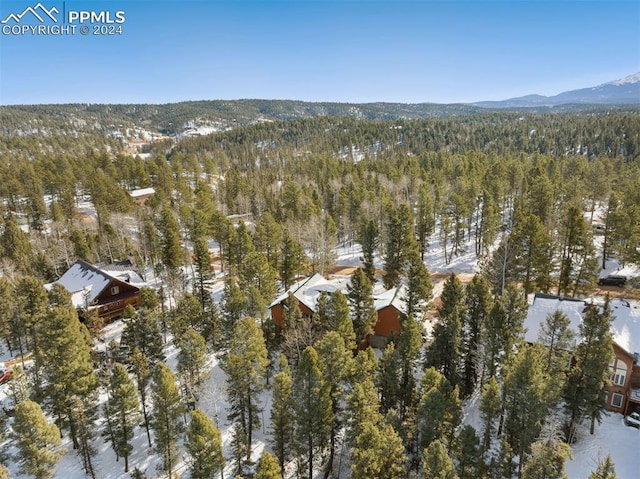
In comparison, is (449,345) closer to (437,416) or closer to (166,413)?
(437,416)

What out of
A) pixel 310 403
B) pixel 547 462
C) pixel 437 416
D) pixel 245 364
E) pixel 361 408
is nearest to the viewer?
pixel 547 462

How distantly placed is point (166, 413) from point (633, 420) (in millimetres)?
33646

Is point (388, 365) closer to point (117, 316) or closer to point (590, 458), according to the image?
point (590, 458)

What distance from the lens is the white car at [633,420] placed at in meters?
27.8

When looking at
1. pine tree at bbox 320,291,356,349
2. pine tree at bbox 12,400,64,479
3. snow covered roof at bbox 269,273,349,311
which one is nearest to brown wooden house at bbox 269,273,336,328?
snow covered roof at bbox 269,273,349,311

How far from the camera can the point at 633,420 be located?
28.0 m

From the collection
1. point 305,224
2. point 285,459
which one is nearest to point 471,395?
point 285,459

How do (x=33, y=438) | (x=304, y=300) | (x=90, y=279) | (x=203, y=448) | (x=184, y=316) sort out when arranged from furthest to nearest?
1. (x=90, y=279)
2. (x=304, y=300)
3. (x=184, y=316)
4. (x=33, y=438)
5. (x=203, y=448)

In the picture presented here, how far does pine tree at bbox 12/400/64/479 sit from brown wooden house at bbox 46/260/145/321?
21.1 meters

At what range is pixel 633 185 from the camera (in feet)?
196

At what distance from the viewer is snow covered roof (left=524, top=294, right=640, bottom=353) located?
29891 millimetres

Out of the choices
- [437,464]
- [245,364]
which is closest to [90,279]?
[245,364]

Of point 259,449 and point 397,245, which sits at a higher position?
point 397,245

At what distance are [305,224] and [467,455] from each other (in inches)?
1815
